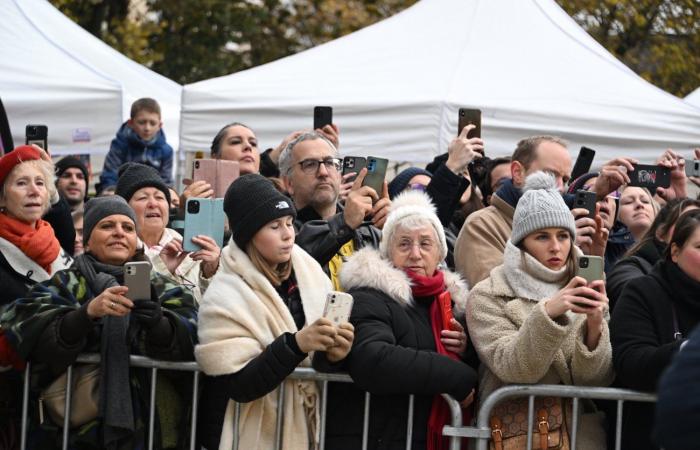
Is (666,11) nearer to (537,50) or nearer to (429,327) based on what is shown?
(537,50)

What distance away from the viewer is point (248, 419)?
5.20m

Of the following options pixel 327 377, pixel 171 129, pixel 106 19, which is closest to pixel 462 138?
pixel 327 377

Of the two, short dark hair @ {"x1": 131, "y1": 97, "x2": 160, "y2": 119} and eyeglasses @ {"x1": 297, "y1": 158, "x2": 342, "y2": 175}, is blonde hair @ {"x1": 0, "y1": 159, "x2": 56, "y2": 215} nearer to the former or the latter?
eyeglasses @ {"x1": 297, "y1": 158, "x2": 342, "y2": 175}

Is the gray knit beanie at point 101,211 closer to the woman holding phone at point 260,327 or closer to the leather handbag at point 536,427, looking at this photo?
the woman holding phone at point 260,327

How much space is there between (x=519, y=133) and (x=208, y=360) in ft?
16.6

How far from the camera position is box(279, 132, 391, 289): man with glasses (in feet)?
18.6

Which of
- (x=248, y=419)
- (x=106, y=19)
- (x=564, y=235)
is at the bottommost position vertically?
(x=248, y=419)

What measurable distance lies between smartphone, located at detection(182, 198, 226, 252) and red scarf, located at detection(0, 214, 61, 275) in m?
0.69

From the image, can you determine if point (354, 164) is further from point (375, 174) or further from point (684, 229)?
point (684, 229)

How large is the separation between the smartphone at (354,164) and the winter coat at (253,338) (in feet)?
4.60

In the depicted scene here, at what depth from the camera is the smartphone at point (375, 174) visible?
605 cm

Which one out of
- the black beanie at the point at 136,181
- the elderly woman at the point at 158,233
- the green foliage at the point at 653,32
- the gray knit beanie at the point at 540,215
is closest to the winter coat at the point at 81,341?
the elderly woman at the point at 158,233

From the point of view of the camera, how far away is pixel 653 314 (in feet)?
16.8

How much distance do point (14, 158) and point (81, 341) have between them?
1.31 m
